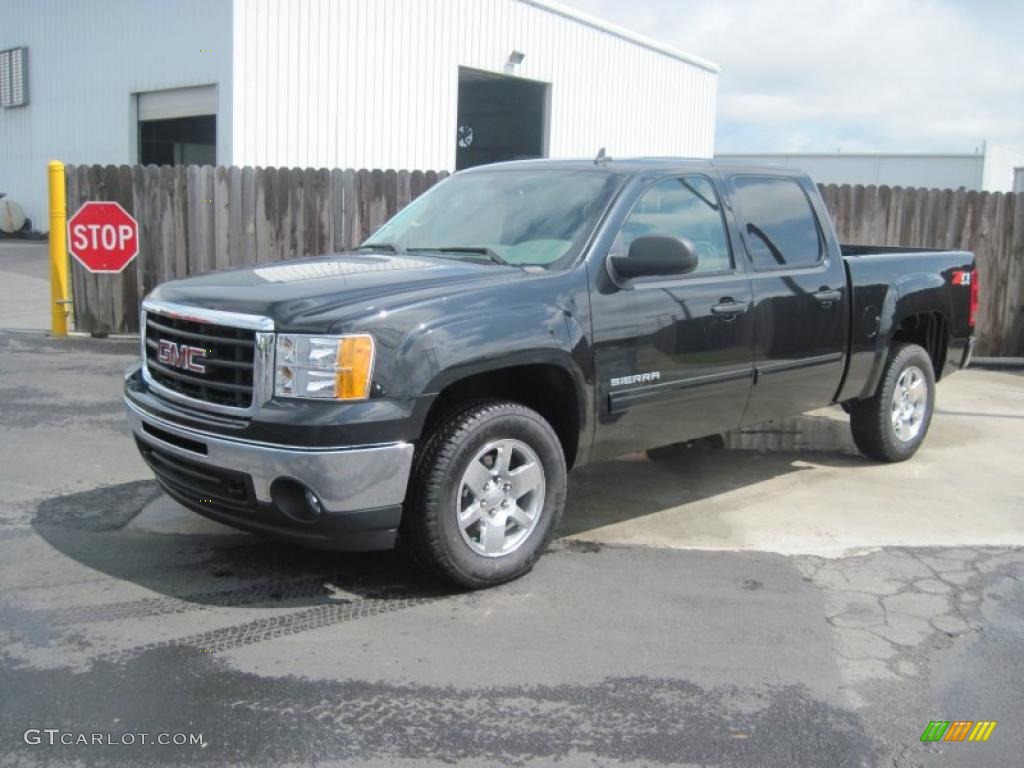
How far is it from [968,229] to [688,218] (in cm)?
810

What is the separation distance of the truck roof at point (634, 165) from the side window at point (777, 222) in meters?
0.11

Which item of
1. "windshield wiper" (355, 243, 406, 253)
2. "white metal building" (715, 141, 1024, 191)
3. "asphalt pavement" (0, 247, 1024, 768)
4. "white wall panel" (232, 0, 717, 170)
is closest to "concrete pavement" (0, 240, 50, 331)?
"white wall panel" (232, 0, 717, 170)

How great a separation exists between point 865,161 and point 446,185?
41.2 m

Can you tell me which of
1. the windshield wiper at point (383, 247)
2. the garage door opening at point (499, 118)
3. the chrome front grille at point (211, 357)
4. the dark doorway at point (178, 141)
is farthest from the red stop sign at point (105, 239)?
the garage door opening at point (499, 118)

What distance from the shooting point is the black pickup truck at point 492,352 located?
404 centimetres

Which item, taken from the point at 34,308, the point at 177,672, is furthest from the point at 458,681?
the point at 34,308

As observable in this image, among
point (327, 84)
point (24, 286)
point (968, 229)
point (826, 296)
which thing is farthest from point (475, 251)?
point (327, 84)

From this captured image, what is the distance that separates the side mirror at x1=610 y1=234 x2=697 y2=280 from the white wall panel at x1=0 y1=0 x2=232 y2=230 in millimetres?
13923

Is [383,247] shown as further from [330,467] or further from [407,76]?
[407,76]

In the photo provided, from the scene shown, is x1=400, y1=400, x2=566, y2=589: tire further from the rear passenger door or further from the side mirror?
the rear passenger door

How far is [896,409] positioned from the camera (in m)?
7.12

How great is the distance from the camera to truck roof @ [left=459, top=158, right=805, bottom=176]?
5363 mm

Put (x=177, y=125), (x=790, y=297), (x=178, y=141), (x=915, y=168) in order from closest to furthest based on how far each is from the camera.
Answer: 1. (x=790, y=297)
2. (x=177, y=125)
3. (x=178, y=141)
4. (x=915, y=168)

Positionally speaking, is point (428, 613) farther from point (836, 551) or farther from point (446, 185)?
point (446, 185)
